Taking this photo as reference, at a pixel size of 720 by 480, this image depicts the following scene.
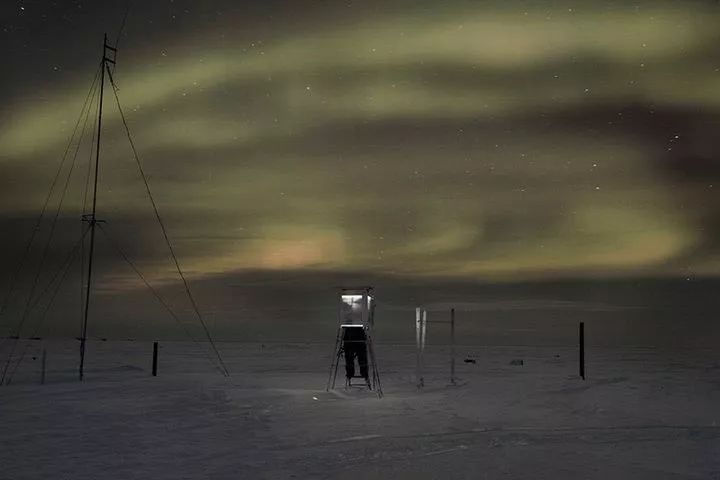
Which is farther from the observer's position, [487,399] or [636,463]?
[487,399]

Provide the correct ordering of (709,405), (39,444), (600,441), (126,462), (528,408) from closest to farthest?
(126,462)
(39,444)
(600,441)
(528,408)
(709,405)

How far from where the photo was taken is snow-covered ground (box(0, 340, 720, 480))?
32.9 ft

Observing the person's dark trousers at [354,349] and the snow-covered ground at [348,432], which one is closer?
the snow-covered ground at [348,432]

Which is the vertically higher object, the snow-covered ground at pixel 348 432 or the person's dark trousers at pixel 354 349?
the person's dark trousers at pixel 354 349

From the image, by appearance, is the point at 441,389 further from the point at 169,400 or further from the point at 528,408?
the point at 169,400

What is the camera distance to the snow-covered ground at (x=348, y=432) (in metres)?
10.0

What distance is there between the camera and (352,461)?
10562 mm

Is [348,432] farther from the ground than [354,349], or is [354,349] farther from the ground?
[354,349]

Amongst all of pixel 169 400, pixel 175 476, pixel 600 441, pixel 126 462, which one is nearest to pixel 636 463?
pixel 600 441

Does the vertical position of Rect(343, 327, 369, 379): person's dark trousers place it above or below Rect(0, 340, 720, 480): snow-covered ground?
above

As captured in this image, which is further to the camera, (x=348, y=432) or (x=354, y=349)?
(x=354, y=349)

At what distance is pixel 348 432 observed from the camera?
43.8 feet

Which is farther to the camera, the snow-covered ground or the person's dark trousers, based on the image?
the person's dark trousers

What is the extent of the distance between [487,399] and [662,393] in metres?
6.35
